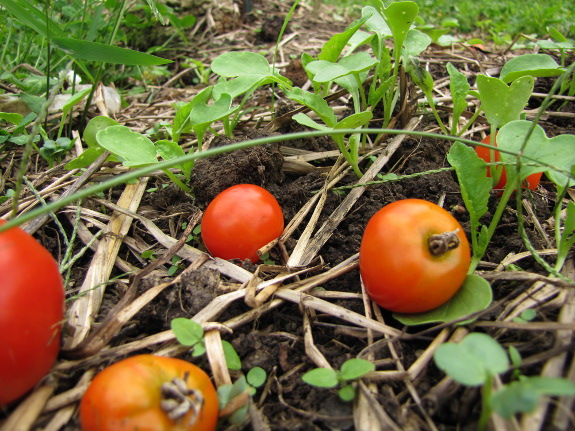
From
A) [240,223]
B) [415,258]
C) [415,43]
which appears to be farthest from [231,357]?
[415,43]

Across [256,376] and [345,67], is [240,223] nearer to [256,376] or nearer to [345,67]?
[256,376]

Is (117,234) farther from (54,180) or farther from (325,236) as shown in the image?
(325,236)

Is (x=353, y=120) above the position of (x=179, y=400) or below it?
above

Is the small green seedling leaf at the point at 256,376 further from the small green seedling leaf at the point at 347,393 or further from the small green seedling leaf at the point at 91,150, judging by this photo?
the small green seedling leaf at the point at 91,150

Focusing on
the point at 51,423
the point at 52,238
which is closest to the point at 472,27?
the point at 52,238

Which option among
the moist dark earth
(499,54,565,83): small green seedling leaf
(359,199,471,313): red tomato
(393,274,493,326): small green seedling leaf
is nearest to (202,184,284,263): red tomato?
the moist dark earth

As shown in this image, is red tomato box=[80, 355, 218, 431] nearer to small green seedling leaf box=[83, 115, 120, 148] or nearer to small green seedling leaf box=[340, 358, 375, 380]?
small green seedling leaf box=[340, 358, 375, 380]

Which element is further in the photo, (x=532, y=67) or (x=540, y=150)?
(x=532, y=67)
